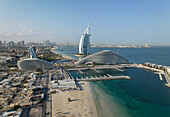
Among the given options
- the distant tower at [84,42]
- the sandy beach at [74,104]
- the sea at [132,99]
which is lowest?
the sea at [132,99]

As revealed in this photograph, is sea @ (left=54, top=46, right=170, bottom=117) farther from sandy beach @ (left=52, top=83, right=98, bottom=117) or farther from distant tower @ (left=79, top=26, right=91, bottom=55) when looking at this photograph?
distant tower @ (left=79, top=26, right=91, bottom=55)

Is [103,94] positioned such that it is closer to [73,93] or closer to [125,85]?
[73,93]

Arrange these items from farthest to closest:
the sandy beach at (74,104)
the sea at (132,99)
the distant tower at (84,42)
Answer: the distant tower at (84,42)
the sea at (132,99)
the sandy beach at (74,104)

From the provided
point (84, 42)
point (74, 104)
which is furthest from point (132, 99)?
point (84, 42)

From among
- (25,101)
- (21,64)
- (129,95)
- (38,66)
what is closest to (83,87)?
(129,95)

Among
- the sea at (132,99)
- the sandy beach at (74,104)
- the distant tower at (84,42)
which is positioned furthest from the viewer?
the distant tower at (84,42)

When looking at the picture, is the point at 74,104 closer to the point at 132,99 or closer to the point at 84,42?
the point at 132,99

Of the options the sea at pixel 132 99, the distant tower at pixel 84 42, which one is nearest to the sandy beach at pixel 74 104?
the sea at pixel 132 99

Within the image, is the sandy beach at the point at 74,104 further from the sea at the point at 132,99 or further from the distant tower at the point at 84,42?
the distant tower at the point at 84,42
